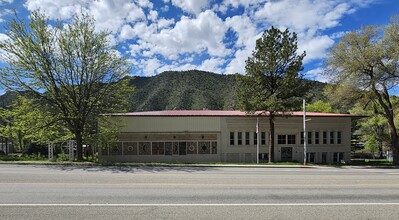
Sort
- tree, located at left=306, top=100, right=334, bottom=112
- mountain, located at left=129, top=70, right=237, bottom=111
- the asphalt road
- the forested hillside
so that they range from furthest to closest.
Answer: mountain, located at left=129, top=70, right=237, bottom=111, the forested hillside, tree, located at left=306, top=100, right=334, bottom=112, the asphalt road

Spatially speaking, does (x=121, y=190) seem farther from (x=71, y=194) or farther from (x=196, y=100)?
(x=196, y=100)

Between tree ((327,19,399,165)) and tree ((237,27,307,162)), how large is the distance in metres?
3.85

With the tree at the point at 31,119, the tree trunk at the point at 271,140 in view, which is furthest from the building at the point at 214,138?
the tree at the point at 31,119

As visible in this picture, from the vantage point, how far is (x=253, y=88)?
30.5 m

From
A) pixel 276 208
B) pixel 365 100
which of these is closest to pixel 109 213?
pixel 276 208

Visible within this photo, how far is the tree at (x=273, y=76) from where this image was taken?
1172 inches

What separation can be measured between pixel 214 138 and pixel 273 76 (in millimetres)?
8718

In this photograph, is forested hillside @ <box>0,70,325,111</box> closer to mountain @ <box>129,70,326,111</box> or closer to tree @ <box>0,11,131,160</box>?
mountain @ <box>129,70,326,111</box>

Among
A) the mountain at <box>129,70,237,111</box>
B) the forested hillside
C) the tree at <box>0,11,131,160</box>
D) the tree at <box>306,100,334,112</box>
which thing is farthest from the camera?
the mountain at <box>129,70,237,111</box>

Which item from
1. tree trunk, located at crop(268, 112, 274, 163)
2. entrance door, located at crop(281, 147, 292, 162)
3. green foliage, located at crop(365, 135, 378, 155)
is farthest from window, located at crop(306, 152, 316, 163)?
green foliage, located at crop(365, 135, 378, 155)

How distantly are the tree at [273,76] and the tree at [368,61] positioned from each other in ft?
12.6

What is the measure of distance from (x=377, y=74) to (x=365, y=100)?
398 centimetres

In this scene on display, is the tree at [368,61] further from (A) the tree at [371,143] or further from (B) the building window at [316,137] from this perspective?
(A) the tree at [371,143]

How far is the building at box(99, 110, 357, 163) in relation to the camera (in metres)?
32.7
